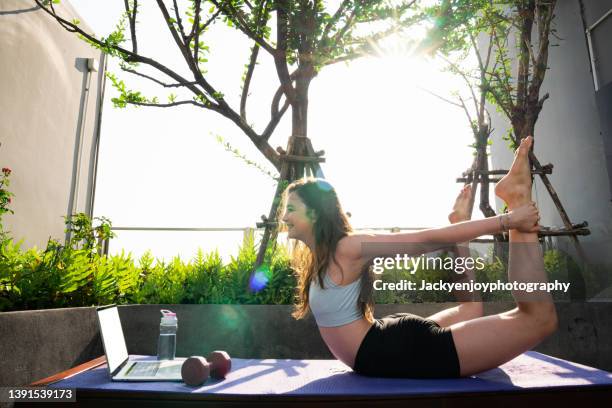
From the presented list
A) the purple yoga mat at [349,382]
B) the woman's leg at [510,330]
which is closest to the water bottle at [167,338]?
the purple yoga mat at [349,382]

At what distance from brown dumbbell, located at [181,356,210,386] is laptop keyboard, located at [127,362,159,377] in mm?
296

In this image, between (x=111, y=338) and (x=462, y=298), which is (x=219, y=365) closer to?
(x=111, y=338)

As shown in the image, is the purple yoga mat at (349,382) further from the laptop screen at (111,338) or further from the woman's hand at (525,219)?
the woman's hand at (525,219)

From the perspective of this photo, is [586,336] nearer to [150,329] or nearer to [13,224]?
[150,329]

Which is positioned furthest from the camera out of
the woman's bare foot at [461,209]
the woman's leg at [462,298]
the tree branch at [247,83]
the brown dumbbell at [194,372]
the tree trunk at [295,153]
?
the tree branch at [247,83]

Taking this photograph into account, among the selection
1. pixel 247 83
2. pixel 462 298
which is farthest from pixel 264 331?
pixel 247 83

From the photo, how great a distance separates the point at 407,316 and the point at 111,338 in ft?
5.21

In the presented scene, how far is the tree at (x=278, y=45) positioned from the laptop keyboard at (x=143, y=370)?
2028 mm

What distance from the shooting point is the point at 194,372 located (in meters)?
1.85

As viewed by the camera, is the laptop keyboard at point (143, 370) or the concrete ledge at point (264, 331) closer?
the laptop keyboard at point (143, 370)

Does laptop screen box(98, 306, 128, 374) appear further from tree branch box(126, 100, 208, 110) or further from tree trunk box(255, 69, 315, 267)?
tree branch box(126, 100, 208, 110)

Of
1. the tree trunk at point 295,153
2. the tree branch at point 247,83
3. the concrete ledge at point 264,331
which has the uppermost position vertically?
the tree branch at point 247,83

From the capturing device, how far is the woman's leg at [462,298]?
2535mm

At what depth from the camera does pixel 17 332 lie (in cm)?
242
